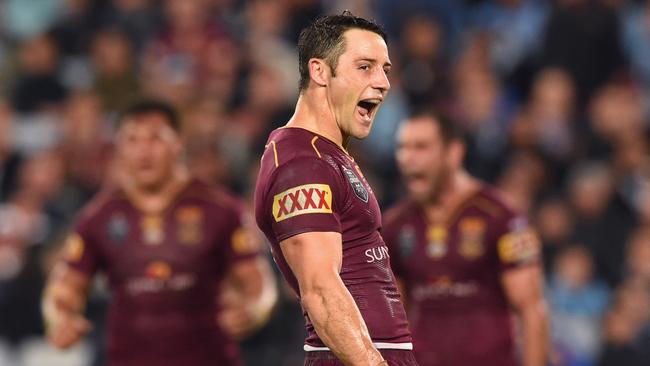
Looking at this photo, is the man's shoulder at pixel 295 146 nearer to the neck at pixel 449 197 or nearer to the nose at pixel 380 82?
the nose at pixel 380 82

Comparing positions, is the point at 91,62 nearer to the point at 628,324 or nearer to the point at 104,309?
the point at 104,309

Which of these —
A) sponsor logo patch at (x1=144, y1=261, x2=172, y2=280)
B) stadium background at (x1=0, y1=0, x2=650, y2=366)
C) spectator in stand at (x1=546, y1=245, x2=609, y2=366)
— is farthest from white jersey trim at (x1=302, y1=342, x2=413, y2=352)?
spectator in stand at (x1=546, y1=245, x2=609, y2=366)

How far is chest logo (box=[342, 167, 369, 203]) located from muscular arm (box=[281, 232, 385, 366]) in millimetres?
319

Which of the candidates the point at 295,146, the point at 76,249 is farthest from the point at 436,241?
the point at 295,146

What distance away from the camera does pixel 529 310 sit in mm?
8047

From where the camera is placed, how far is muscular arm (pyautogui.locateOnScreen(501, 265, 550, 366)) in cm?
805

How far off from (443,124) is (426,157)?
10.3 inches

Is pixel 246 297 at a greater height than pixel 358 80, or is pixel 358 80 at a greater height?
pixel 358 80

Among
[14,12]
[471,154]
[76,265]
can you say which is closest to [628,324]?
[471,154]

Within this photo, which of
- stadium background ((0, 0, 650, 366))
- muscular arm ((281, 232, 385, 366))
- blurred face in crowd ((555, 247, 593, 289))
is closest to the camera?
muscular arm ((281, 232, 385, 366))

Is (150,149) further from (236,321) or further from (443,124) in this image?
(443,124)

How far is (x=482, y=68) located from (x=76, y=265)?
595 centimetres

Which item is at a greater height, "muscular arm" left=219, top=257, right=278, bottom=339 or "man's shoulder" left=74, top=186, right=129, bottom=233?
"man's shoulder" left=74, top=186, right=129, bottom=233

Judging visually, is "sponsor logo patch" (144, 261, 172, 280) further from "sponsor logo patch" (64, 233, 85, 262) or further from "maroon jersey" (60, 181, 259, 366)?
"sponsor logo patch" (64, 233, 85, 262)
